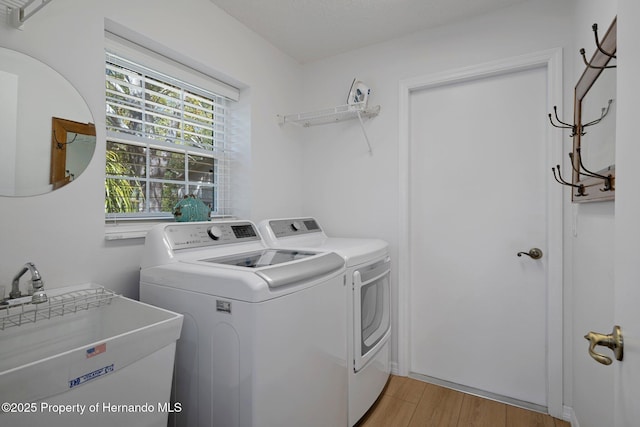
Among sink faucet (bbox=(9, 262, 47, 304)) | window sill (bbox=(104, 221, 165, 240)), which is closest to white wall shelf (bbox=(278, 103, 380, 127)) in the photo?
window sill (bbox=(104, 221, 165, 240))

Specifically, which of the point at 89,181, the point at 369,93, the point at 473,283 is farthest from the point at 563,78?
the point at 89,181

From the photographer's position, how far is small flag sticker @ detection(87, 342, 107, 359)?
811 mm

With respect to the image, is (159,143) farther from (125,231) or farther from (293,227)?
(293,227)

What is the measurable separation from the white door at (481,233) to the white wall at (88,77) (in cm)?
142

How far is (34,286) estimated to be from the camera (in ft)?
3.56

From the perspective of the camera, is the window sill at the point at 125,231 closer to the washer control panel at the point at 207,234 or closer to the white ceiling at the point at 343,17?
the washer control panel at the point at 207,234

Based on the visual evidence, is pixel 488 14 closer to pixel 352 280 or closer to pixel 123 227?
pixel 352 280

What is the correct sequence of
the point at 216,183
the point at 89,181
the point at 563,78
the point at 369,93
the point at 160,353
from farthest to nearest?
the point at 369,93 → the point at 216,183 → the point at 563,78 → the point at 89,181 → the point at 160,353

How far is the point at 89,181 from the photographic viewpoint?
4.43 ft

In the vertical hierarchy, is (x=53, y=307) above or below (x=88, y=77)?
below

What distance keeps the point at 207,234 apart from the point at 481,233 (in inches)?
66.4

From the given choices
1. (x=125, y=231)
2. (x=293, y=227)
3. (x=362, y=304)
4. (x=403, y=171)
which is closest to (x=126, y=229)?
(x=125, y=231)

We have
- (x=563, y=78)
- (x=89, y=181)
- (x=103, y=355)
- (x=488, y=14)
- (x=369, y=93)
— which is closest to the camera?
(x=103, y=355)

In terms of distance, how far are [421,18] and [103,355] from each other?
2381 mm
